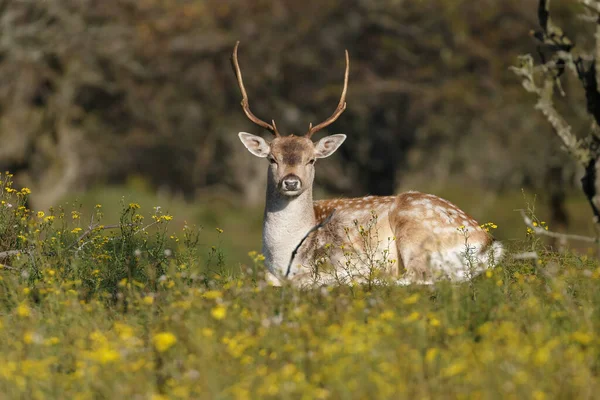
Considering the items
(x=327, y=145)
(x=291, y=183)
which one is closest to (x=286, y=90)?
(x=327, y=145)

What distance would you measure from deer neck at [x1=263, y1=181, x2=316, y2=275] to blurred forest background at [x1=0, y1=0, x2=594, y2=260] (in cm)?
1069

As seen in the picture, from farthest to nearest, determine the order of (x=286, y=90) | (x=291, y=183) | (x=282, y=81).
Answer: (x=286, y=90) < (x=282, y=81) < (x=291, y=183)

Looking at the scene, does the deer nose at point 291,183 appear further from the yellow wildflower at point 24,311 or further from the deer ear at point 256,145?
the yellow wildflower at point 24,311

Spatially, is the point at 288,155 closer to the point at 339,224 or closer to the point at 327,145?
the point at 327,145

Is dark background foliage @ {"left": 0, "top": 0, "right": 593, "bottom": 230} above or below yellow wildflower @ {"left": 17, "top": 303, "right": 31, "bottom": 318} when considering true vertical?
above

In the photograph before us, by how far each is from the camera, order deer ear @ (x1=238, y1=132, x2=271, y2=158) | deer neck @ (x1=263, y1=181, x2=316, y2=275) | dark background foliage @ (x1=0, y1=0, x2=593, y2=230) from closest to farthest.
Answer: deer neck @ (x1=263, y1=181, x2=316, y2=275) < deer ear @ (x1=238, y1=132, x2=271, y2=158) < dark background foliage @ (x1=0, y1=0, x2=593, y2=230)

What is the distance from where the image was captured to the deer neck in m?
8.05

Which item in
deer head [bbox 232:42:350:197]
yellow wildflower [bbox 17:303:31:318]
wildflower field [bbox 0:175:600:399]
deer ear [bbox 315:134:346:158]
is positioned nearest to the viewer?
wildflower field [bbox 0:175:600:399]

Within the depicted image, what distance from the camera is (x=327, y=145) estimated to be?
8531 millimetres

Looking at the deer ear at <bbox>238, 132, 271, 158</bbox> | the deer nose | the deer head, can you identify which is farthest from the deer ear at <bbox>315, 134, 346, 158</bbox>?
the deer nose

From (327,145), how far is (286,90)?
16568mm

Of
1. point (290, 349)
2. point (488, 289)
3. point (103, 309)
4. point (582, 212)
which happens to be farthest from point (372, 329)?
point (582, 212)

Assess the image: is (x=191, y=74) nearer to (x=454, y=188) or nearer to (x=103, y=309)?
(x=454, y=188)

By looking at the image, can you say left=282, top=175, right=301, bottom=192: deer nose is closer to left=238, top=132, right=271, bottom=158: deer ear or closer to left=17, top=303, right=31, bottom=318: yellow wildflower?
left=238, top=132, right=271, bottom=158: deer ear
